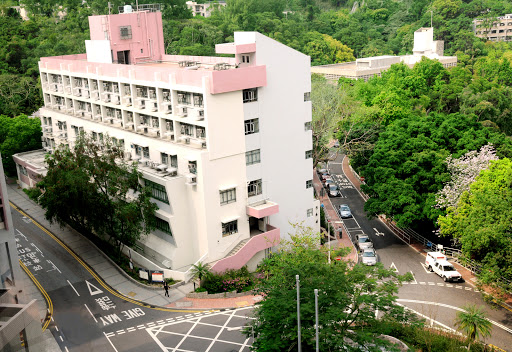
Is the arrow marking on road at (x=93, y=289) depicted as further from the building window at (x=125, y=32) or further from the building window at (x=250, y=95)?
the building window at (x=125, y=32)

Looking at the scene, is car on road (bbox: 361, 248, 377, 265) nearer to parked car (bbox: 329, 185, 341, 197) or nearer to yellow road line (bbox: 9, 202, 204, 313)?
yellow road line (bbox: 9, 202, 204, 313)

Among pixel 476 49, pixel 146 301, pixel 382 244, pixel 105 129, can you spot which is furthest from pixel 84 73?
pixel 476 49

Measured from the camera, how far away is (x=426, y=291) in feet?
148

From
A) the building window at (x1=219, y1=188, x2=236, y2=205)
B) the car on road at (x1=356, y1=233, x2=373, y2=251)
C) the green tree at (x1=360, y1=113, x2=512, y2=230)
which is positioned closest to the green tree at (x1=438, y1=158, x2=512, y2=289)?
the green tree at (x1=360, y1=113, x2=512, y2=230)

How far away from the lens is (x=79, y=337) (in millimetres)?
37844

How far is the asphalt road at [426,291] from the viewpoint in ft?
132

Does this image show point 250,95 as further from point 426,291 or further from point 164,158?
point 426,291

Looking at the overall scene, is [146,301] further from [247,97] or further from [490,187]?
A: [490,187]

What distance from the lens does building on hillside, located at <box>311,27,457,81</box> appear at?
106 metres

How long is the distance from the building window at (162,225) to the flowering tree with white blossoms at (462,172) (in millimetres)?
23378

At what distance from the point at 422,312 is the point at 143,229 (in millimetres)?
22520

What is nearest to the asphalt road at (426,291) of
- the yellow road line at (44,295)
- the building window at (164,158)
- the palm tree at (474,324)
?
the palm tree at (474,324)

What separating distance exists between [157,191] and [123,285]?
7.72 meters

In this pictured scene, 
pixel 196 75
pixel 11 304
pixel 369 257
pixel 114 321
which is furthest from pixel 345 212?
pixel 11 304
